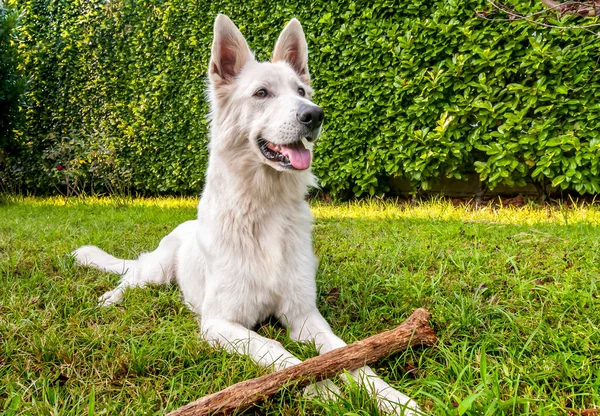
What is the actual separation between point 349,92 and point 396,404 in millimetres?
5274

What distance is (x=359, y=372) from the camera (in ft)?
5.35

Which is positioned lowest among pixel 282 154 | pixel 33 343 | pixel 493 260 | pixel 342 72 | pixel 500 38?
pixel 33 343

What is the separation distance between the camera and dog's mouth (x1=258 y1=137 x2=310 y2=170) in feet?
7.70

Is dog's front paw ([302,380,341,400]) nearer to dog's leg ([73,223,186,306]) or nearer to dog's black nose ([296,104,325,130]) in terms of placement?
dog's black nose ([296,104,325,130])

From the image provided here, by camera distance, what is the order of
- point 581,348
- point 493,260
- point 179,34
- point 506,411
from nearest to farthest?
point 506,411
point 581,348
point 493,260
point 179,34

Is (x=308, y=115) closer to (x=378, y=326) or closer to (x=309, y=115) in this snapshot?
(x=309, y=115)

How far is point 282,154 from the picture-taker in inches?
93.7

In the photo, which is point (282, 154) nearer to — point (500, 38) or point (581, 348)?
point (581, 348)

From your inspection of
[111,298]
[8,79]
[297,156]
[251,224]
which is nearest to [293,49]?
[297,156]

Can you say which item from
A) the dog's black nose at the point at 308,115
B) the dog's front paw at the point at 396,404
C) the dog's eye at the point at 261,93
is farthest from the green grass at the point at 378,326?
the dog's eye at the point at 261,93

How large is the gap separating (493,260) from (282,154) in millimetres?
1778

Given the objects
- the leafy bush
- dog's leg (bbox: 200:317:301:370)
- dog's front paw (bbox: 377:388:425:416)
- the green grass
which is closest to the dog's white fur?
dog's leg (bbox: 200:317:301:370)

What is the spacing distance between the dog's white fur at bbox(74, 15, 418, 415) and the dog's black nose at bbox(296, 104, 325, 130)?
30 millimetres

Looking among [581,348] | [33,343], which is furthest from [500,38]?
[33,343]
